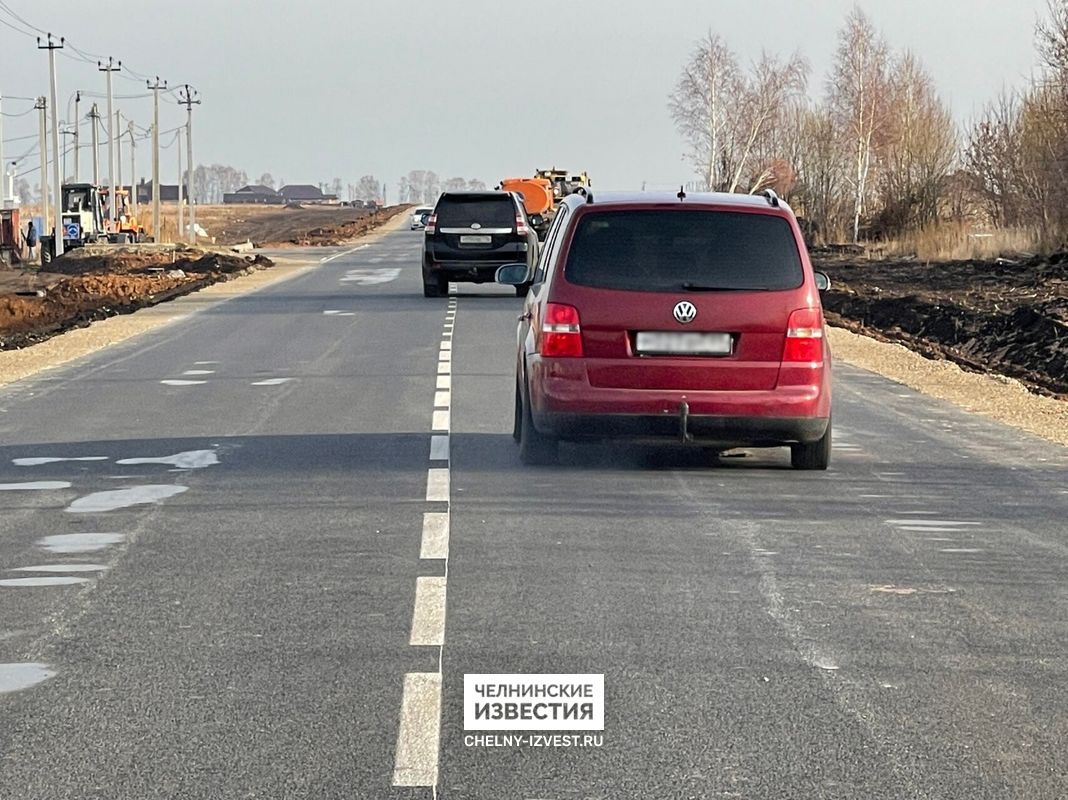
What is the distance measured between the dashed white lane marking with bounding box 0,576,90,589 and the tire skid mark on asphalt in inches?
57.5

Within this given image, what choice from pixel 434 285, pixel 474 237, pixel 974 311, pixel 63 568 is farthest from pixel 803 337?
pixel 434 285

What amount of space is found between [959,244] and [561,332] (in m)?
38.8

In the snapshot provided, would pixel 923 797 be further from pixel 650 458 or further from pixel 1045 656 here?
pixel 650 458

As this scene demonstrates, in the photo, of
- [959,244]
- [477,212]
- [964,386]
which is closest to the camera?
[964,386]

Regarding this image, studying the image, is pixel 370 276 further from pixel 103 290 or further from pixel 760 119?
pixel 760 119

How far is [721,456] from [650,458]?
0.52 metres

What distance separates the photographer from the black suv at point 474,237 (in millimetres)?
31938

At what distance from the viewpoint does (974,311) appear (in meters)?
28.1

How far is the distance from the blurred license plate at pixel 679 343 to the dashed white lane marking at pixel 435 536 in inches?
76.0

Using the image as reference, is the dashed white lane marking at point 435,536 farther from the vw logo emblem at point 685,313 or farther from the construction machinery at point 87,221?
the construction machinery at point 87,221

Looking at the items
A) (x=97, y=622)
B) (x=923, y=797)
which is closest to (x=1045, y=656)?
(x=923, y=797)

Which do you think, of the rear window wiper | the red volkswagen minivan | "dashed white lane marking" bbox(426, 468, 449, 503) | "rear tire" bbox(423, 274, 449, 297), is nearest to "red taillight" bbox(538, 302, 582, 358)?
the red volkswagen minivan

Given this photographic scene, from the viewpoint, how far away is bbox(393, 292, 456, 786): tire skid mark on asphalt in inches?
197

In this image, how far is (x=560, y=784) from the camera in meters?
4.86
